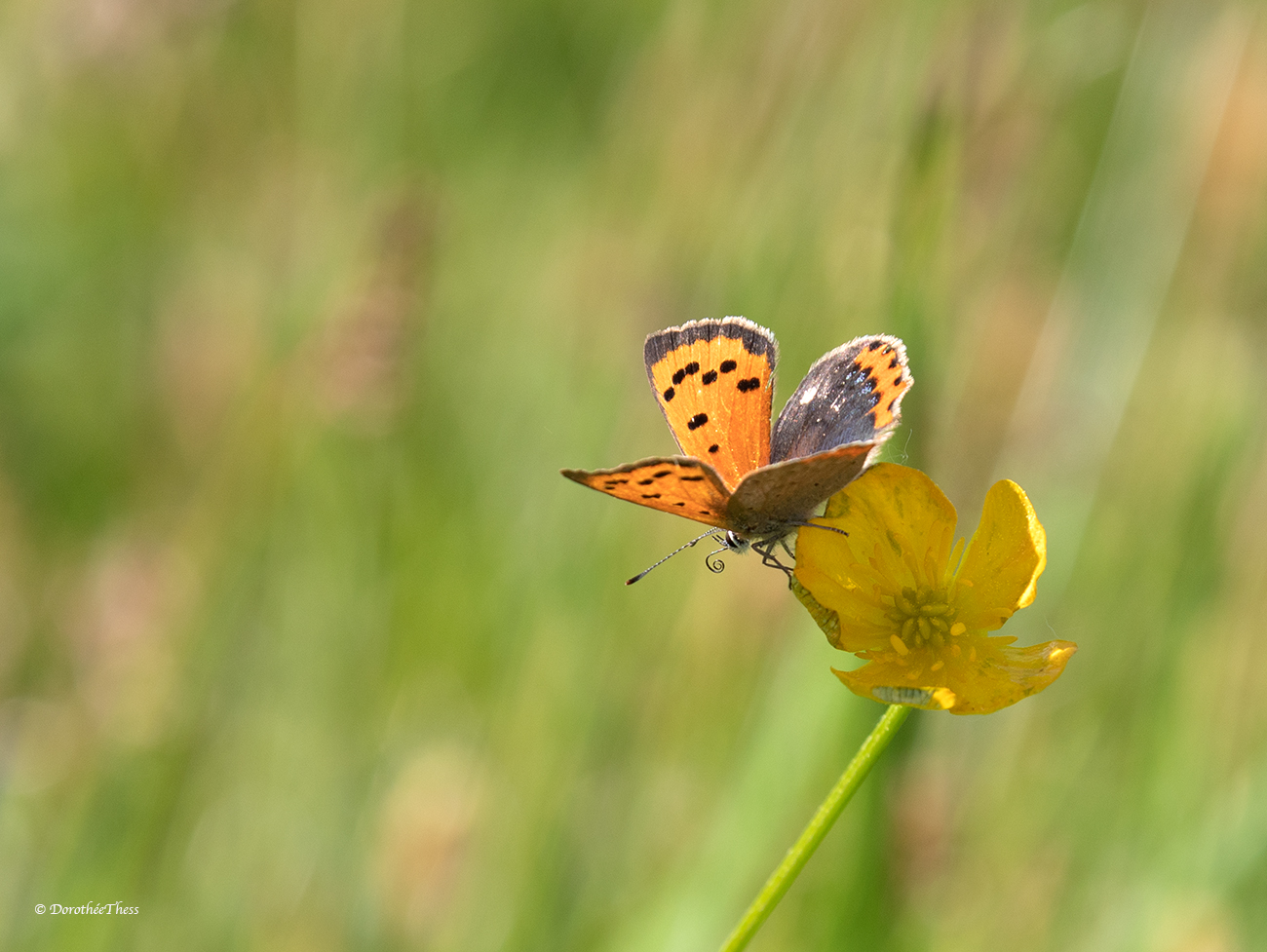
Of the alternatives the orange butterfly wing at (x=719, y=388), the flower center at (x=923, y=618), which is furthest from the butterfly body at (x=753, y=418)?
the flower center at (x=923, y=618)

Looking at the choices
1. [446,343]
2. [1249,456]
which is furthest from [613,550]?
[1249,456]

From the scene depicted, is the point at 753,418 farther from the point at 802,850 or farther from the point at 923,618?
the point at 802,850

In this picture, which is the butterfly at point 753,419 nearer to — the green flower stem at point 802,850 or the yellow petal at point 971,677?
the yellow petal at point 971,677

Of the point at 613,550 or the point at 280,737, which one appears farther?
the point at 613,550

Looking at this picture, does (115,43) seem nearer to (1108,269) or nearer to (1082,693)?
(1108,269)

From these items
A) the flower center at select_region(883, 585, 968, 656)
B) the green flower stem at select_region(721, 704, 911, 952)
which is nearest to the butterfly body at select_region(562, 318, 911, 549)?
the flower center at select_region(883, 585, 968, 656)
